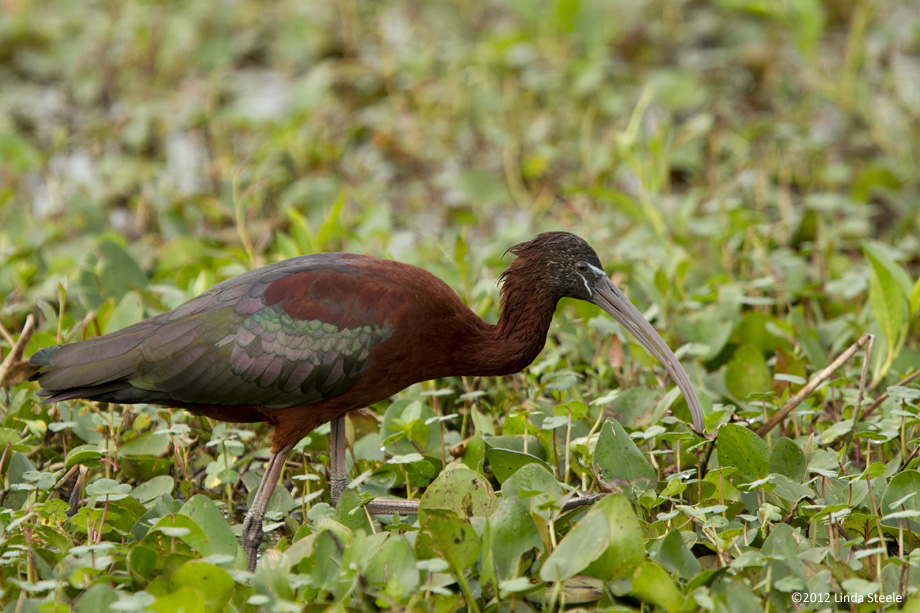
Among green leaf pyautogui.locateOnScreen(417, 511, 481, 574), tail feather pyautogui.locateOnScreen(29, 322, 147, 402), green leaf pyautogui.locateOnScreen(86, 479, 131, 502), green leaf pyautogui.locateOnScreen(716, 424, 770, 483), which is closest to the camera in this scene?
green leaf pyautogui.locateOnScreen(417, 511, 481, 574)

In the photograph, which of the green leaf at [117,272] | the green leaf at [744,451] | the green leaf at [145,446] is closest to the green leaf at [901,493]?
the green leaf at [744,451]

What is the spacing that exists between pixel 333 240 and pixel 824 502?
3.61 meters

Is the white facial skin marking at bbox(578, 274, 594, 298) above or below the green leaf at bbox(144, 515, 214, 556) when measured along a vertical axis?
above

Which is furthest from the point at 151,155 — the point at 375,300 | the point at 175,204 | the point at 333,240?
the point at 375,300

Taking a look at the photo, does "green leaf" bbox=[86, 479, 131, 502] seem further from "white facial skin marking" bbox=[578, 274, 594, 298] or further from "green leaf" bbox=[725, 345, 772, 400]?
"green leaf" bbox=[725, 345, 772, 400]

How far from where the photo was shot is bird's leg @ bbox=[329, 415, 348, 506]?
14.5 feet

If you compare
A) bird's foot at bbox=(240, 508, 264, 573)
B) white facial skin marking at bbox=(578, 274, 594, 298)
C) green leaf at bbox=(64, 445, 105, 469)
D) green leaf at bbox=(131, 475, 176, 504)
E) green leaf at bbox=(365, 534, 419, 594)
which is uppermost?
white facial skin marking at bbox=(578, 274, 594, 298)

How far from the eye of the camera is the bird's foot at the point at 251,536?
13.5 feet

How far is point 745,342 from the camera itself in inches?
209

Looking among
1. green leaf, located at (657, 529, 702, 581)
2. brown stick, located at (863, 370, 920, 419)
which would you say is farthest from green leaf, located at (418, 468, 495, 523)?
brown stick, located at (863, 370, 920, 419)

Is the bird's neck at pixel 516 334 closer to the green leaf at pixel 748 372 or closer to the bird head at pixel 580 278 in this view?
the bird head at pixel 580 278

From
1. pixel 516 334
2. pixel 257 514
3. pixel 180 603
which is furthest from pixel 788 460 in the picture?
pixel 180 603

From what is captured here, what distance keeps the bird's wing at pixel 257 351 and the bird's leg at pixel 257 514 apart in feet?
0.87

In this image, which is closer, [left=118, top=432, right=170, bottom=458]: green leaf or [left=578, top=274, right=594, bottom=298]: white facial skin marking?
[left=578, top=274, right=594, bottom=298]: white facial skin marking
